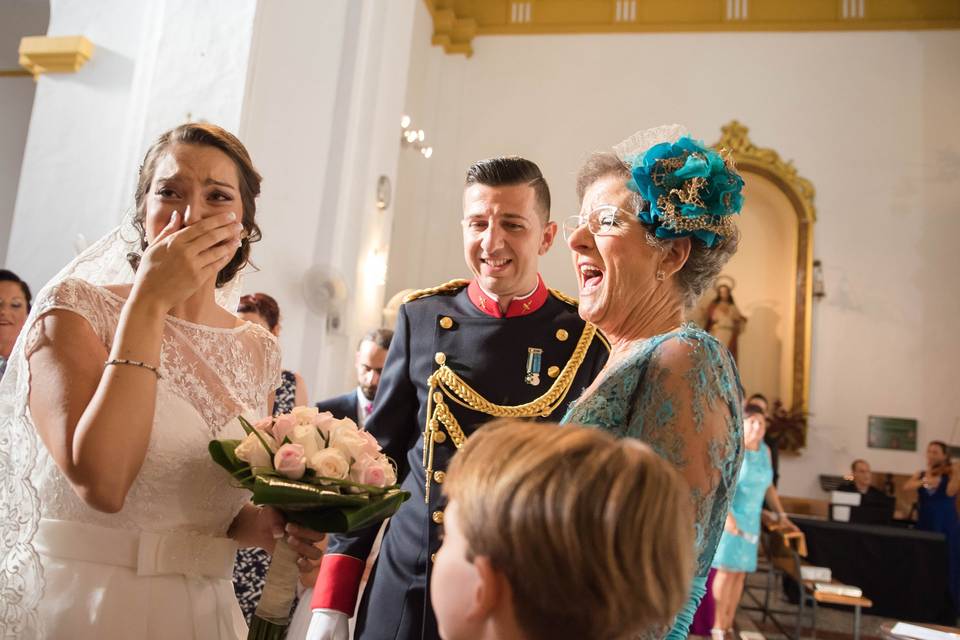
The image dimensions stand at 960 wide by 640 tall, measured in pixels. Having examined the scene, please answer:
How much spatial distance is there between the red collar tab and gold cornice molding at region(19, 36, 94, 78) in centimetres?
396

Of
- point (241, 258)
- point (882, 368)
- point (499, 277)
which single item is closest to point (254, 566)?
Result: point (241, 258)

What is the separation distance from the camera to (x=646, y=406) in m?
1.30

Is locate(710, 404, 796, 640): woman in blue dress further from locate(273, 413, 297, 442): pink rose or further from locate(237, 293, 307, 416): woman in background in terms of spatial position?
locate(273, 413, 297, 442): pink rose

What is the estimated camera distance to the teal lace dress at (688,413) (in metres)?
1.26

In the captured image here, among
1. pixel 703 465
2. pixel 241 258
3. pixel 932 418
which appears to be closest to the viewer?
pixel 703 465

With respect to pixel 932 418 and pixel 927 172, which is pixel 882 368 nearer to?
pixel 932 418

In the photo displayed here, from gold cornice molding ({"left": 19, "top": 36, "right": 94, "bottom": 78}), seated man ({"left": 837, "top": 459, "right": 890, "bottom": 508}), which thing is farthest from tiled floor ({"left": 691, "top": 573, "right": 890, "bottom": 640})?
gold cornice molding ({"left": 19, "top": 36, "right": 94, "bottom": 78})

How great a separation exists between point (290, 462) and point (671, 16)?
11.6 metres

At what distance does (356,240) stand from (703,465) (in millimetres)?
5647

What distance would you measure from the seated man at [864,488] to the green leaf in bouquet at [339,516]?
8.16m

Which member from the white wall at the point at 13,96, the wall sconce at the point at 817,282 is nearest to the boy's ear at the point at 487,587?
the white wall at the point at 13,96

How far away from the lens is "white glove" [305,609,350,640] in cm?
195

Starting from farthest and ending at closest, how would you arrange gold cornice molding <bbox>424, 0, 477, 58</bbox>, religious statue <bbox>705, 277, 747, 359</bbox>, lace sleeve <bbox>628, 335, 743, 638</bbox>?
1. gold cornice molding <bbox>424, 0, 477, 58</bbox>
2. religious statue <bbox>705, 277, 747, 359</bbox>
3. lace sleeve <bbox>628, 335, 743, 638</bbox>

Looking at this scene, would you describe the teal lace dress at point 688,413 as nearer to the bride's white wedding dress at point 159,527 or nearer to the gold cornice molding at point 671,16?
the bride's white wedding dress at point 159,527
